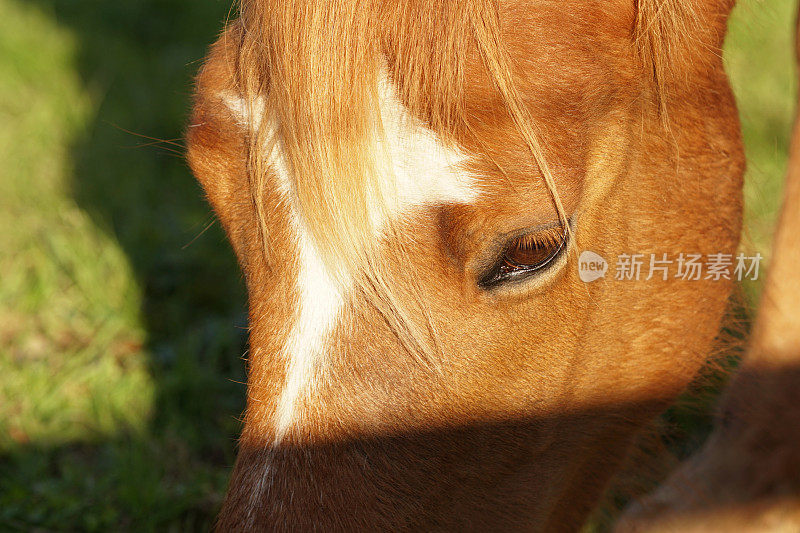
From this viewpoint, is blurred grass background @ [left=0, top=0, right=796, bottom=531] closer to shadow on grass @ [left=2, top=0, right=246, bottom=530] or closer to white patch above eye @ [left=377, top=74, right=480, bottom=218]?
shadow on grass @ [left=2, top=0, right=246, bottom=530]

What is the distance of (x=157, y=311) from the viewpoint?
109 inches

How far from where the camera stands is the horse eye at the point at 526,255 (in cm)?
104

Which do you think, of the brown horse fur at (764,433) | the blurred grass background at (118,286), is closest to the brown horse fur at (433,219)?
the brown horse fur at (764,433)

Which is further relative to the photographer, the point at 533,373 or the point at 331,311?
the point at 533,373

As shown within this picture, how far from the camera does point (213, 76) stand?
1.27 m

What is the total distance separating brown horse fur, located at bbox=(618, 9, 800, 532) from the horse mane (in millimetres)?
586

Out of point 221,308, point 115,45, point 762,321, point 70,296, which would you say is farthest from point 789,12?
point 115,45

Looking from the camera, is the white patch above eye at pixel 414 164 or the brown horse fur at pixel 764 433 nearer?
the white patch above eye at pixel 414 164

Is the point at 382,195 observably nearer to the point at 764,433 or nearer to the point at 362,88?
the point at 362,88

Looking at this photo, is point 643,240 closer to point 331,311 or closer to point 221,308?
point 331,311

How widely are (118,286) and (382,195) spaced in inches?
83.0

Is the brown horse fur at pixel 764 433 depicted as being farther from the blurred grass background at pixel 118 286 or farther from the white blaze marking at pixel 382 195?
the white blaze marking at pixel 382 195

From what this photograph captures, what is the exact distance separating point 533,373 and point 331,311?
36 centimetres

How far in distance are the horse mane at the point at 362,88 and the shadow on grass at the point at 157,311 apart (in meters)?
0.47
